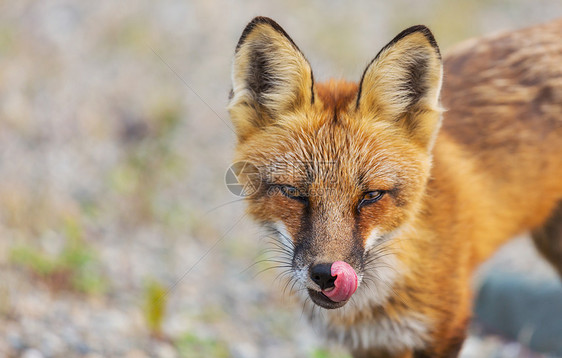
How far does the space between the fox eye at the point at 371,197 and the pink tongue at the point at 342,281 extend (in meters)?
0.35

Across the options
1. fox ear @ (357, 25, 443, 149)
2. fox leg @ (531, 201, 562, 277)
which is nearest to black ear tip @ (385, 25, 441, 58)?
Result: fox ear @ (357, 25, 443, 149)

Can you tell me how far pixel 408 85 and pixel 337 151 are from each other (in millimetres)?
549

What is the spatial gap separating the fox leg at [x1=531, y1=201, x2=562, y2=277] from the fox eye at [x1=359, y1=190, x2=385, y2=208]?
1947mm

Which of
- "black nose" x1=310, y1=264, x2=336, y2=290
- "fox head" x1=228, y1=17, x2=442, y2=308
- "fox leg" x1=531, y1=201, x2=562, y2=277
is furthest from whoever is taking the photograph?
"fox leg" x1=531, y1=201, x2=562, y2=277

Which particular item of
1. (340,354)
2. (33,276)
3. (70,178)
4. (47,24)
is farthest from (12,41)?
(340,354)

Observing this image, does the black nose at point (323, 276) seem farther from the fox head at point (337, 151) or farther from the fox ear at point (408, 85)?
the fox ear at point (408, 85)

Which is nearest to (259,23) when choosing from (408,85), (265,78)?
(265,78)

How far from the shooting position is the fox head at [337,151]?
292 cm

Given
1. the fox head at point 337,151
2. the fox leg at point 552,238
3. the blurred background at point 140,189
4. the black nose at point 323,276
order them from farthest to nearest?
the blurred background at point 140,189
the fox leg at point 552,238
the fox head at point 337,151
the black nose at point 323,276

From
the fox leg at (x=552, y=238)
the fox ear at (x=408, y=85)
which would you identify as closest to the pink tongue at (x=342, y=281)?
the fox ear at (x=408, y=85)

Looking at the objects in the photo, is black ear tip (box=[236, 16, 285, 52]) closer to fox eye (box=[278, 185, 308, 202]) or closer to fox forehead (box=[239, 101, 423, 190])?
fox forehead (box=[239, 101, 423, 190])

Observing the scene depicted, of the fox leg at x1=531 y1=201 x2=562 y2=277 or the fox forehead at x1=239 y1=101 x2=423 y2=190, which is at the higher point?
the fox forehead at x1=239 y1=101 x2=423 y2=190

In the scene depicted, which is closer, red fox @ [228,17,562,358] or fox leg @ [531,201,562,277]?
red fox @ [228,17,562,358]

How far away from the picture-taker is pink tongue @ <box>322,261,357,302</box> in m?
2.75
